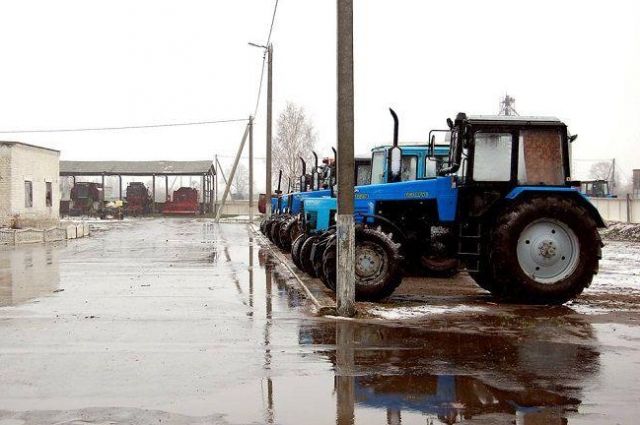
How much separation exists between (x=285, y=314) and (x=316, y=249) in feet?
7.94

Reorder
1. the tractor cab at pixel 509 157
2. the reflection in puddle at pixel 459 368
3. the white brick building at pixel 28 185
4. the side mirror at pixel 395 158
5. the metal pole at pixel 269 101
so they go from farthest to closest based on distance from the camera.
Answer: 1. the metal pole at pixel 269 101
2. the white brick building at pixel 28 185
3. the side mirror at pixel 395 158
4. the tractor cab at pixel 509 157
5. the reflection in puddle at pixel 459 368

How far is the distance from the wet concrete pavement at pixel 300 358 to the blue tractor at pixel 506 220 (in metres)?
0.50

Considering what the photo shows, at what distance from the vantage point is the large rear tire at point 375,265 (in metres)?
11.0

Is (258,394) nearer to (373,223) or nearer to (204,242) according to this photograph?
(373,223)

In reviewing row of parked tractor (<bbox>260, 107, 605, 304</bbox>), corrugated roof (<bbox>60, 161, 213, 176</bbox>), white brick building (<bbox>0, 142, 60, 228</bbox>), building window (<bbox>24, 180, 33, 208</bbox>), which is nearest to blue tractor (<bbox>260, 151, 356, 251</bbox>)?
row of parked tractor (<bbox>260, 107, 605, 304</bbox>)

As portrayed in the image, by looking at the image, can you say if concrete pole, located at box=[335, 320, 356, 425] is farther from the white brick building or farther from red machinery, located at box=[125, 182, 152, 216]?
red machinery, located at box=[125, 182, 152, 216]

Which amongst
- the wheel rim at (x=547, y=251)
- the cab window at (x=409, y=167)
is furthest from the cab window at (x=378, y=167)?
the wheel rim at (x=547, y=251)

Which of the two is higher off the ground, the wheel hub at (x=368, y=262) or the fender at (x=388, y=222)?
the fender at (x=388, y=222)

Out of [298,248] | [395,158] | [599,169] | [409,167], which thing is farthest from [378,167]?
[599,169]

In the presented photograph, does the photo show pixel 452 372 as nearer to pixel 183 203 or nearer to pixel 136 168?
pixel 183 203

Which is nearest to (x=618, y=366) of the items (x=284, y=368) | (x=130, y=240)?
(x=284, y=368)

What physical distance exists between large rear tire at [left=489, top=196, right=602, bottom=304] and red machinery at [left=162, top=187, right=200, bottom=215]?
53.7 meters

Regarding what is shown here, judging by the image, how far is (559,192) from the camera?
37.0ft

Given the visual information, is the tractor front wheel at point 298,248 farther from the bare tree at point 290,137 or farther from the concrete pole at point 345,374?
the bare tree at point 290,137
